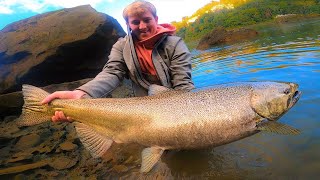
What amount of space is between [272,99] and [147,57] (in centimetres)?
190

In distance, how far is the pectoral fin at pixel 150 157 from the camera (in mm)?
2779

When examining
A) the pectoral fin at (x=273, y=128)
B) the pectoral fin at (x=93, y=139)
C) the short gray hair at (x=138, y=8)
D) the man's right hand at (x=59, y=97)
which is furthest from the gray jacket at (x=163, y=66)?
the pectoral fin at (x=273, y=128)

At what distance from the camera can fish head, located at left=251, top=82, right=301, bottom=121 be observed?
8.35 feet

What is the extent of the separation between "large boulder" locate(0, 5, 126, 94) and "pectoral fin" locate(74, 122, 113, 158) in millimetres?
5432

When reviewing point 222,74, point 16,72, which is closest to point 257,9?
point 222,74

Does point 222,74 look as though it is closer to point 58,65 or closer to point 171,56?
point 58,65

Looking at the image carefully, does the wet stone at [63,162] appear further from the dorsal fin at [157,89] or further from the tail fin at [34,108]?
the dorsal fin at [157,89]

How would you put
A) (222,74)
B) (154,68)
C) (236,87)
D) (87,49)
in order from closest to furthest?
Result: (236,87) → (154,68) → (87,49) → (222,74)

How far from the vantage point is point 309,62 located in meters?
7.89

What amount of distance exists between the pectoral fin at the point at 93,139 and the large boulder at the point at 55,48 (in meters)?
5.43

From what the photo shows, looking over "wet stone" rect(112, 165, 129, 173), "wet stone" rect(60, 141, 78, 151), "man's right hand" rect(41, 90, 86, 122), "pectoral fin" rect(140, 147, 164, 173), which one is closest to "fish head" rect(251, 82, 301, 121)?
"pectoral fin" rect(140, 147, 164, 173)

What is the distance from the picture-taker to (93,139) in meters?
3.21

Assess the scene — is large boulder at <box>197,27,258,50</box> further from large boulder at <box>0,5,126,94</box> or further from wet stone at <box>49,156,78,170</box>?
wet stone at <box>49,156,78,170</box>

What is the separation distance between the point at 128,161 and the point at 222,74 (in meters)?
5.95
